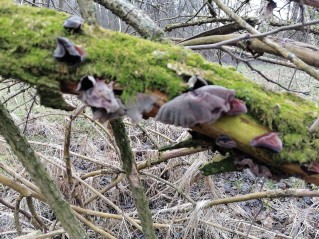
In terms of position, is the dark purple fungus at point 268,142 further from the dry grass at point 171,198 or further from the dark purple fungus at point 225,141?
the dry grass at point 171,198

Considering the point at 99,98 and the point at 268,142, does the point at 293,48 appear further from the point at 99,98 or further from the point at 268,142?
the point at 99,98

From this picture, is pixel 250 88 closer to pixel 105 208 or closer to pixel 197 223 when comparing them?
pixel 197 223

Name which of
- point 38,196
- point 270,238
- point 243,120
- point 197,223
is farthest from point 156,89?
point 270,238

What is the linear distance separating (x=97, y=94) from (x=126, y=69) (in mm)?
108

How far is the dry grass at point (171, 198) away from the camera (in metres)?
2.41

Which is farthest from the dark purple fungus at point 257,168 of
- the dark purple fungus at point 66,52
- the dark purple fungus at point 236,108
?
the dark purple fungus at point 66,52

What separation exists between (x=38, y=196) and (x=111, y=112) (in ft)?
4.10

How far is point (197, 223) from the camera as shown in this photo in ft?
7.42

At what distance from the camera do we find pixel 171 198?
285 centimetres

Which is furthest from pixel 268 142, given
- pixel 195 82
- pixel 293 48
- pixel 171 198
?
pixel 171 198

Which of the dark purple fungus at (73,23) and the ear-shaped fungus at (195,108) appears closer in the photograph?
the ear-shaped fungus at (195,108)

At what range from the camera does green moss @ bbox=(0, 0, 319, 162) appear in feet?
2.77

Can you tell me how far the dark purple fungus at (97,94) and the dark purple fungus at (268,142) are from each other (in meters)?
0.30

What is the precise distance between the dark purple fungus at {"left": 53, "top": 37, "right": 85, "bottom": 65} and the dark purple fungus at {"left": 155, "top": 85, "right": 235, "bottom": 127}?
0.22m
